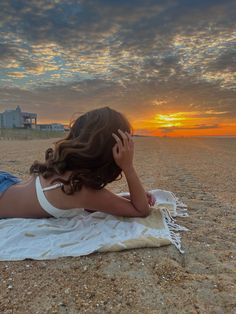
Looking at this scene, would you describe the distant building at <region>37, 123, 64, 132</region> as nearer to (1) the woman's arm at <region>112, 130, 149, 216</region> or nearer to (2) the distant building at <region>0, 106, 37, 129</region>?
(2) the distant building at <region>0, 106, 37, 129</region>

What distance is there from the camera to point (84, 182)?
103 inches

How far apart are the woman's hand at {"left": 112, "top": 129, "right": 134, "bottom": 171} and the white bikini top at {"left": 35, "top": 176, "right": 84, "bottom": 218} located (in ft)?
1.74

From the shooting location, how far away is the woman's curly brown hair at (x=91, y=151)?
260 cm

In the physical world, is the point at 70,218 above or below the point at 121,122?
below

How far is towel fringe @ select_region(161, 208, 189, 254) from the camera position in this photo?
2774 millimetres

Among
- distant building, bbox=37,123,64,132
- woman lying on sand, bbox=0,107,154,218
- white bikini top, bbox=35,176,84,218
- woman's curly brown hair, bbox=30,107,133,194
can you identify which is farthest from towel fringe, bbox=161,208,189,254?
distant building, bbox=37,123,64,132

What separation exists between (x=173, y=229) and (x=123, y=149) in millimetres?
1072

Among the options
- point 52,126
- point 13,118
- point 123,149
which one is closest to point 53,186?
point 123,149

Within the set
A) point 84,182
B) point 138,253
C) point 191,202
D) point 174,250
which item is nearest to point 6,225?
point 84,182

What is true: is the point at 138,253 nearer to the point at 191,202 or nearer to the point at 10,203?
the point at 10,203

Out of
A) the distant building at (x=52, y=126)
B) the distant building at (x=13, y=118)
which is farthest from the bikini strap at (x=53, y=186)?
the distant building at (x=52, y=126)

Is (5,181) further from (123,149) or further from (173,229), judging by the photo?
(173,229)

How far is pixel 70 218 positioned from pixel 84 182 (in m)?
0.64

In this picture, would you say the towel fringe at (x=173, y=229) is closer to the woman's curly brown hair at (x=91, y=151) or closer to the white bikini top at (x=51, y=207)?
the woman's curly brown hair at (x=91, y=151)
